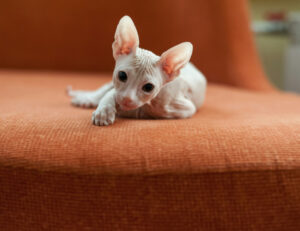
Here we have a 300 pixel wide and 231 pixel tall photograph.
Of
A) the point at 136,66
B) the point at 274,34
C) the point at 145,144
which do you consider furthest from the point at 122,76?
the point at 274,34

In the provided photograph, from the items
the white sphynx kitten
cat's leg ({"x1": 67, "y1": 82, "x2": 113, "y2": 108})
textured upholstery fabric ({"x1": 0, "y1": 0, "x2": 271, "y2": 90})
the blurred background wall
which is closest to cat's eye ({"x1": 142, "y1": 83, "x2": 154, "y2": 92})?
the white sphynx kitten

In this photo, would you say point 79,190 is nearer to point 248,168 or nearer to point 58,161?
point 58,161

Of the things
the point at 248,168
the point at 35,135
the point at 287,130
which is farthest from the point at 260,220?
A: the point at 35,135

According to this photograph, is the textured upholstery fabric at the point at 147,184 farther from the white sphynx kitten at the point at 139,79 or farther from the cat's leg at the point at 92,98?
the cat's leg at the point at 92,98

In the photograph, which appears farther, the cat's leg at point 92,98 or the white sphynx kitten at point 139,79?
the cat's leg at point 92,98

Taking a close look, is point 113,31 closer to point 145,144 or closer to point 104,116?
point 104,116

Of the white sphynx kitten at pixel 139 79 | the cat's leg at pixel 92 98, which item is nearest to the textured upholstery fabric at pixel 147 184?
the white sphynx kitten at pixel 139 79
